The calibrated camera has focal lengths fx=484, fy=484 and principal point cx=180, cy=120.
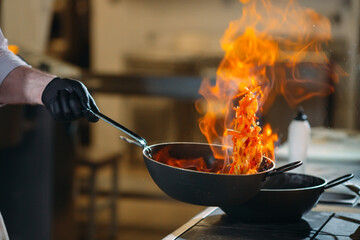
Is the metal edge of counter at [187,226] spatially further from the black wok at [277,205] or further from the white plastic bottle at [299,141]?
the white plastic bottle at [299,141]

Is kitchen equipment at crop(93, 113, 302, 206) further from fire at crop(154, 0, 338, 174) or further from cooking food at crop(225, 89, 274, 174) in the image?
fire at crop(154, 0, 338, 174)

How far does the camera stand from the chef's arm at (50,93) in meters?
1.10

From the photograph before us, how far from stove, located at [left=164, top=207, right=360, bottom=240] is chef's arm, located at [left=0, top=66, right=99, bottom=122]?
32 cm

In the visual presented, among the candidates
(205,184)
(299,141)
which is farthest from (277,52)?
(205,184)

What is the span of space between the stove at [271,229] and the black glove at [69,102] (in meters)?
0.32

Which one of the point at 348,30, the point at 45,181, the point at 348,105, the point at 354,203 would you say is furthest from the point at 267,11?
the point at 354,203

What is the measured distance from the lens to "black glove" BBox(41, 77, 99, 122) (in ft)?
3.58

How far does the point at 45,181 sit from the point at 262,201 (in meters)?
1.81

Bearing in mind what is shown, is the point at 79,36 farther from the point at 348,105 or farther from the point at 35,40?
the point at 348,105

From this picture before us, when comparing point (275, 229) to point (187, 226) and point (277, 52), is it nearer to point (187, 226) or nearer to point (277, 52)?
point (187, 226)

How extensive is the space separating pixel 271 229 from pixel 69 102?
52cm

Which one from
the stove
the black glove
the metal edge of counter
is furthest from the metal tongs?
the black glove

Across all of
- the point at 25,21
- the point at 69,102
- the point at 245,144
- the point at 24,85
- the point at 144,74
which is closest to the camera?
the point at 245,144

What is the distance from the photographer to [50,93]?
1160 mm
